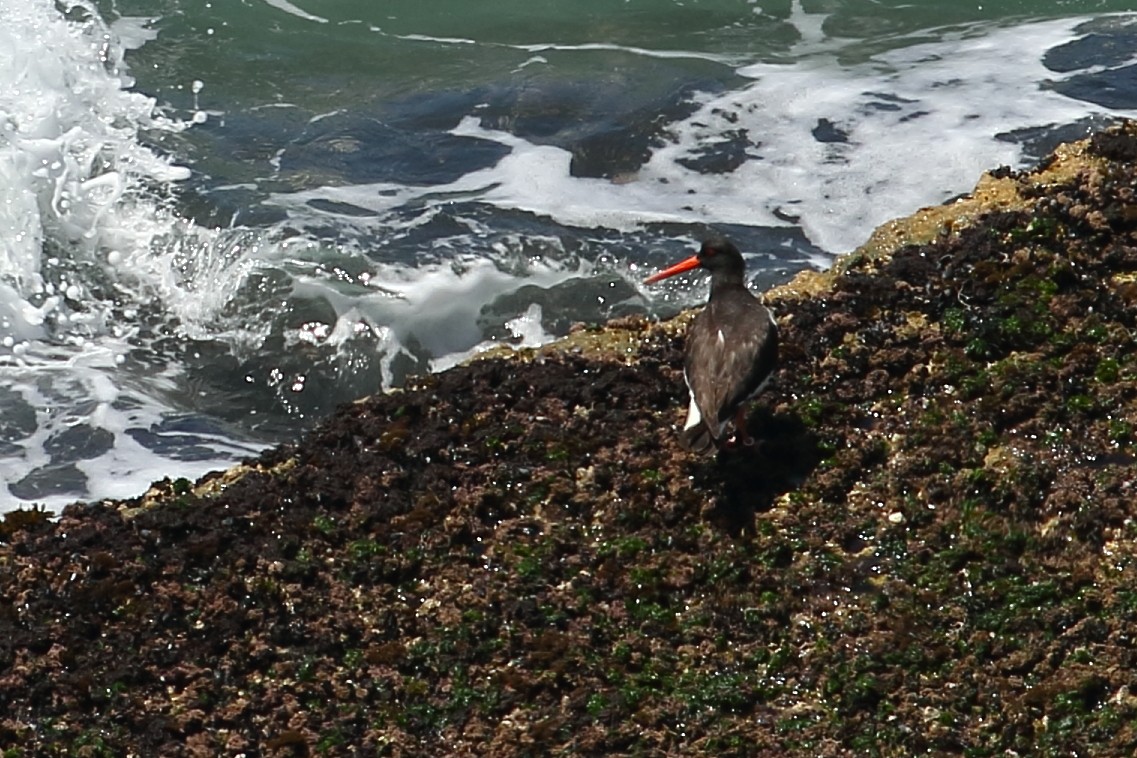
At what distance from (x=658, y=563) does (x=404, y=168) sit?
8.79m

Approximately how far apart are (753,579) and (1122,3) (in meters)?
13.7

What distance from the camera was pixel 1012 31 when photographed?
56.6 ft

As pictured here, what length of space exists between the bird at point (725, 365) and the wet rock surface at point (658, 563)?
0.20 meters

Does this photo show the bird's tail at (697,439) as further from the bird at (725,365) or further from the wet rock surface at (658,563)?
the wet rock surface at (658,563)

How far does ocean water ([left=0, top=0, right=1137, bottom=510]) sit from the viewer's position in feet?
37.3

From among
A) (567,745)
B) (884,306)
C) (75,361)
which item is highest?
(884,306)

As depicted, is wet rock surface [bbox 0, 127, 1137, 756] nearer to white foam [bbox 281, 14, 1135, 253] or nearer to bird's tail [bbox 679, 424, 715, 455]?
bird's tail [bbox 679, 424, 715, 455]

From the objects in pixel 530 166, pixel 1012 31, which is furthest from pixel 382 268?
pixel 1012 31

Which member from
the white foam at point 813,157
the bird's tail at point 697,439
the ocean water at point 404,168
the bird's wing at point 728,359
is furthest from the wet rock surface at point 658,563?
the white foam at point 813,157

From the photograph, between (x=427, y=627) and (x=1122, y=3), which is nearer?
(x=427, y=627)

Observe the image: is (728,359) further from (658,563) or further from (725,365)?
(658,563)

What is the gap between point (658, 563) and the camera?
21.5 feet

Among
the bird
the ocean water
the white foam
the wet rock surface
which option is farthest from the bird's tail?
the white foam

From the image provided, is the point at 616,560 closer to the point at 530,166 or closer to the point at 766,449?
the point at 766,449
